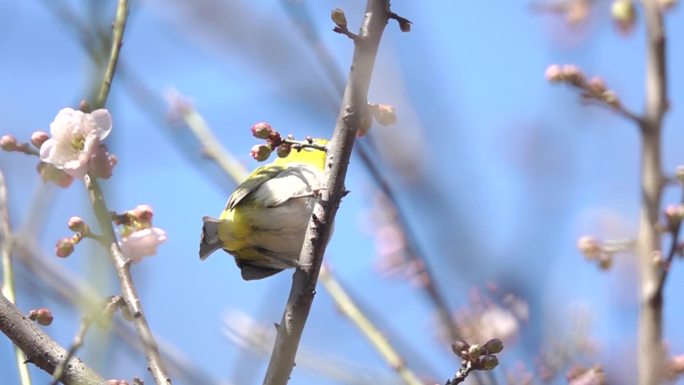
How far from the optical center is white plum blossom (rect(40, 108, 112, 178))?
2.82m

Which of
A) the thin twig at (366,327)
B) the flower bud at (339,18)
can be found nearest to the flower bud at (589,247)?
the thin twig at (366,327)

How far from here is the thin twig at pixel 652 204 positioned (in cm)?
285

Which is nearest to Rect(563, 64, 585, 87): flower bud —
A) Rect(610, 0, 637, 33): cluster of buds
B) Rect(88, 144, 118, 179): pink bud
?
Rect(610, 0, 637, 33): cluster of buds

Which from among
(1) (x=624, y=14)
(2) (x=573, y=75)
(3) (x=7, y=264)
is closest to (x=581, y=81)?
(2) (x=573, y=75)

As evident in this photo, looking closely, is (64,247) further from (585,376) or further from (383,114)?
(585,376)

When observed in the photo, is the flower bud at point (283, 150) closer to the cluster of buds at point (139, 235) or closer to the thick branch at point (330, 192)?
the thick branch at point (330, 192)

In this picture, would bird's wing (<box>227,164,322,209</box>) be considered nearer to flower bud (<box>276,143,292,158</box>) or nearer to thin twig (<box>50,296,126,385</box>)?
flower bud (<box>276,143,292,158</box>)

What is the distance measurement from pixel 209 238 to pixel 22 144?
3.93ft

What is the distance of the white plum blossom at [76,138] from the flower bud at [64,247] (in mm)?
213

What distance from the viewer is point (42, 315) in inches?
104

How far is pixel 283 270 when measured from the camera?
161 inches

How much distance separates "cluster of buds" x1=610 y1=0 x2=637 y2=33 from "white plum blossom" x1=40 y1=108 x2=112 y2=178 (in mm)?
2708

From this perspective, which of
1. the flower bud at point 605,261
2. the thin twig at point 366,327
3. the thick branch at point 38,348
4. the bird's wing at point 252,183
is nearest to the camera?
the thick branch at point 38,348

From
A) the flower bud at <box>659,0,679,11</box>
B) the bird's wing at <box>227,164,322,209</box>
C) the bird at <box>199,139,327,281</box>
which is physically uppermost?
the flower bud at <box>659,0,679,11</box>
